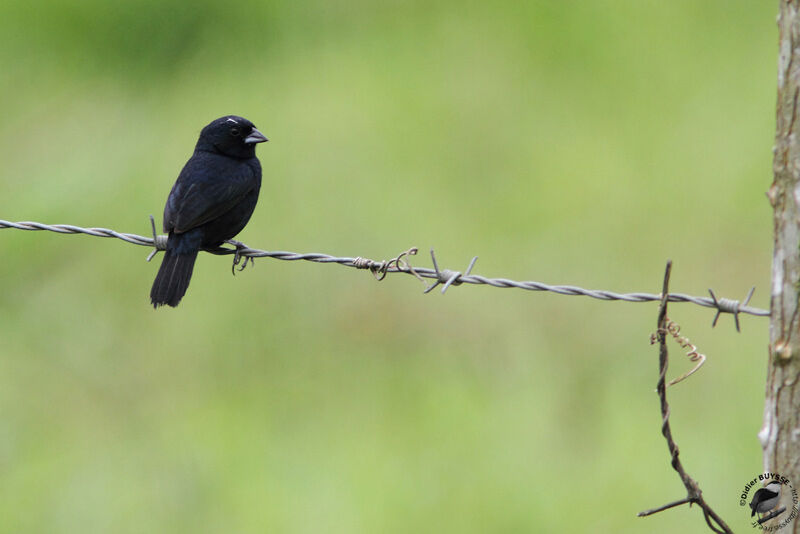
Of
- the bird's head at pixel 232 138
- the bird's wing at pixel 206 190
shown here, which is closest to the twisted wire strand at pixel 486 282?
the bird's wing at pixel 206 190

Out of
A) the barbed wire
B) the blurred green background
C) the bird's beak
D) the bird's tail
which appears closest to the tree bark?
the barbed wire

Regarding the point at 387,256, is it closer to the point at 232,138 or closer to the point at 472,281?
the point at 232,138

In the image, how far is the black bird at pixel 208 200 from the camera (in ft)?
14.6

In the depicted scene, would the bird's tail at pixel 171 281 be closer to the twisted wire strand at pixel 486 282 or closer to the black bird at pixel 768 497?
the twisted wire strand at pixel 486 282

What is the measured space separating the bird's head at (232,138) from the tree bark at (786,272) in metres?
3.45

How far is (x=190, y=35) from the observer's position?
936cm

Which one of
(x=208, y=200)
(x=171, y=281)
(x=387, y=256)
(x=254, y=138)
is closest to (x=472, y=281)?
(x=171, y=281)

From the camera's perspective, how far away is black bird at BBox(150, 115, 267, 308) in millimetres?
4453

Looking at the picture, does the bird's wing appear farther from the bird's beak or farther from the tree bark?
the tree bark

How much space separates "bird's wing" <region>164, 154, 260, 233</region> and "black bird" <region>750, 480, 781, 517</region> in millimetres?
3127

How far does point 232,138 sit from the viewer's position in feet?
16.8

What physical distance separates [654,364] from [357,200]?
2.78 metres

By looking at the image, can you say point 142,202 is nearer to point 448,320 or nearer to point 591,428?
point 448,320

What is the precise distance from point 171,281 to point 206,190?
54 centimetres
